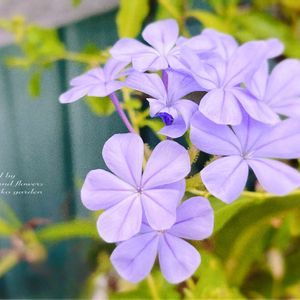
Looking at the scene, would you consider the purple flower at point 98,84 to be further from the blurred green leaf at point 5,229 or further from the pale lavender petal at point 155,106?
the blurred green leaf at point 5,229

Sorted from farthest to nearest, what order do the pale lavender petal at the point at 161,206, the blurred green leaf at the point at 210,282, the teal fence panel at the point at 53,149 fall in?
the blurred green leaf at the point at 210,282
the teal fence panel at the point at 53,149
the pale lavender petal at the point at 161,206

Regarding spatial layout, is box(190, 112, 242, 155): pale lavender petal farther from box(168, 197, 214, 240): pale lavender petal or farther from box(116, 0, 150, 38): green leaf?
box(116, 0, 150, 38): green leaf

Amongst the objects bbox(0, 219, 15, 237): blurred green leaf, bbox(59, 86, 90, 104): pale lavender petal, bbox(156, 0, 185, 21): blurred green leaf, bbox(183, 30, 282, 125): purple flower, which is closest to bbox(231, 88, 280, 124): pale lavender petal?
bbox(183, 30, 282, 125): purple flower

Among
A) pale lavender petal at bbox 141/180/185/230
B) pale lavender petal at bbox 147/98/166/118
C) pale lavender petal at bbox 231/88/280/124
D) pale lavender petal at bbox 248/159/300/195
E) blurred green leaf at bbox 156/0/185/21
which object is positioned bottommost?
blurred green leaf at bbox 156/0/185/21

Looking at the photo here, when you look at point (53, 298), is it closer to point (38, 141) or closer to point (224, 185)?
point (38, 141)

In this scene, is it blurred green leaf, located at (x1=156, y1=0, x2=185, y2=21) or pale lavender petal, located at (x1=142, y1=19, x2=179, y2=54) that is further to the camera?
blurred green leaf, located at (x1=156, y1=0, x2=185, y2=21)

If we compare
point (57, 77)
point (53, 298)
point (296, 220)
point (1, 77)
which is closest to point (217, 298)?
point (296, 220)

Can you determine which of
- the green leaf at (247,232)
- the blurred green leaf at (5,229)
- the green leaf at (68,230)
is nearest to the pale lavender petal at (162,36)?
the green leaf at (247,232)

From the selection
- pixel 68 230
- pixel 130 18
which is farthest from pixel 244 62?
pixel 68 230
